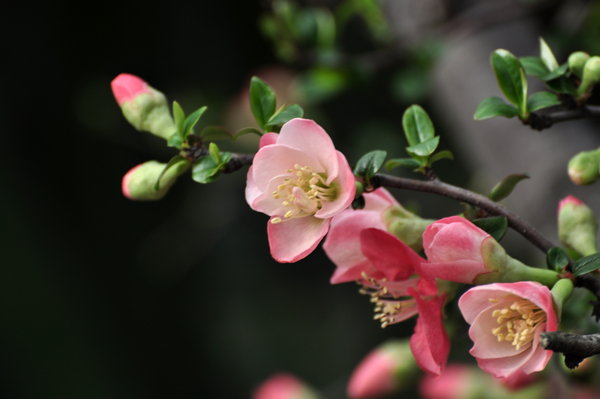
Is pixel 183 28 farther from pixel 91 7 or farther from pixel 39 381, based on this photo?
pixel 39 381

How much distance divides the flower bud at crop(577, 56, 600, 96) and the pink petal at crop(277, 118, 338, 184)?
20 centimetres

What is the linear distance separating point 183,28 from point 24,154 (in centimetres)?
63

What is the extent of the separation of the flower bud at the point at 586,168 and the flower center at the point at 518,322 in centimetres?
11

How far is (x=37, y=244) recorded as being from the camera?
1.32m

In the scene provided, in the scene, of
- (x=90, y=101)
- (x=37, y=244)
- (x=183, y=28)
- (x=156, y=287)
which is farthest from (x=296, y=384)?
(x=183, y=28)

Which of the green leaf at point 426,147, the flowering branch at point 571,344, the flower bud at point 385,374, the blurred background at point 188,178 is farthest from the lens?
the blurred background at point 188,178

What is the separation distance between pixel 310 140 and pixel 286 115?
50 millimetres

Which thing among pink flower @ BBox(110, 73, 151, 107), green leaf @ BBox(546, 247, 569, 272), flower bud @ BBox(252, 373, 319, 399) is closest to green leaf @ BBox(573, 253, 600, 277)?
green leaf @ BBox(546, 247, 569, 272)

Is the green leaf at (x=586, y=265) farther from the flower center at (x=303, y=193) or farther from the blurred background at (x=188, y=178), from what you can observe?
the blurred background at (x=188, y=178)

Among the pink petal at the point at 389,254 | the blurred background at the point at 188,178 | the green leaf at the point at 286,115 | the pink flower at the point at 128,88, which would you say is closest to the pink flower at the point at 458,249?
the pink petal at the point at 389,254

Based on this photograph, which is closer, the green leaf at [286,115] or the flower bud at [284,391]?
the green leaf at [286,115]

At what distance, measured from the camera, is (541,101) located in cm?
35

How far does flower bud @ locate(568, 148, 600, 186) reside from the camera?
33 cm

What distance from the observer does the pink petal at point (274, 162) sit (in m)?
0.29
